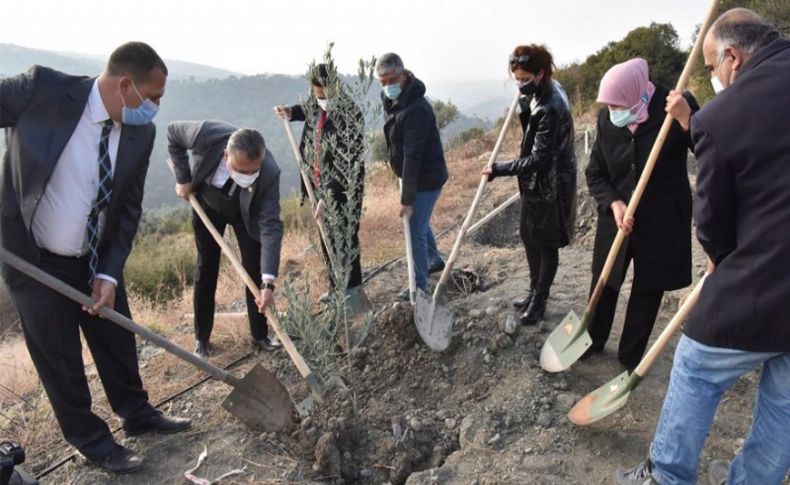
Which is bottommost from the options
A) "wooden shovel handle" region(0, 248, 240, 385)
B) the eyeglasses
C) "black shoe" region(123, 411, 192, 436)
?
"black shoe" region(123, 411, 192, 436)

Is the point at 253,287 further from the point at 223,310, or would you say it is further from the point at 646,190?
the point at 223,310

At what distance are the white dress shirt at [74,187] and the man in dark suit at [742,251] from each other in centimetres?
252

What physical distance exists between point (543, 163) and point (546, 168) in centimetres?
6

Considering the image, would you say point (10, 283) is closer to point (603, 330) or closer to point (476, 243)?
point (603, 330)

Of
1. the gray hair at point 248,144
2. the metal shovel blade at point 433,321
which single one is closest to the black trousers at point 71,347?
the gray hair at point 248,144

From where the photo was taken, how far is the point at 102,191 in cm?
248

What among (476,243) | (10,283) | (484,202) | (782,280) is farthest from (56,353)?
(484,202)

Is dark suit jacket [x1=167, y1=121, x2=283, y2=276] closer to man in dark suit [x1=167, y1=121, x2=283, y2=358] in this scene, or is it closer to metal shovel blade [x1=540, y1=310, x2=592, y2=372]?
man in dark suit [x1=167, y1=121, x2=283, y2=358]

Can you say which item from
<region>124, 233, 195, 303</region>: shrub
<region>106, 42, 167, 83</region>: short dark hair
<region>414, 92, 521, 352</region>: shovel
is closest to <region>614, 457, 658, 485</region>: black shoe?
<region>414, 92, 521, 352</region>: shovel

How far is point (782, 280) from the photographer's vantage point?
168cm

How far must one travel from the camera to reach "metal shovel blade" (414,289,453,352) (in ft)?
11.4

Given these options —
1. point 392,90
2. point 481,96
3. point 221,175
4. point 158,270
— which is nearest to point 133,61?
point 221,175

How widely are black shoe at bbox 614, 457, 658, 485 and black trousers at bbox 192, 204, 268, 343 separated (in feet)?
7.94

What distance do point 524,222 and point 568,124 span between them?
71 centimetres
